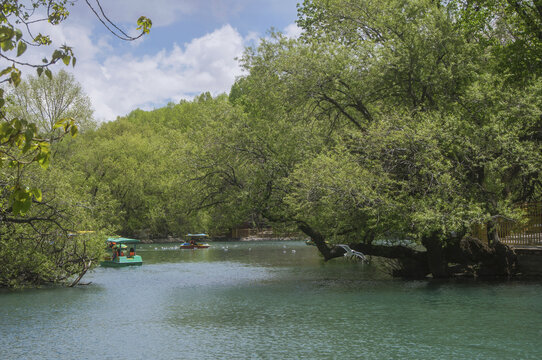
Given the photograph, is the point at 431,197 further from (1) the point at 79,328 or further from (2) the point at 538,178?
(1) the point at 79,328

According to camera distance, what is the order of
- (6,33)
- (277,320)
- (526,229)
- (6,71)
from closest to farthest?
(6,33) → (6,71) → (277,320) → (526,229)

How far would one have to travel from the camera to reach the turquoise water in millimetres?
13836

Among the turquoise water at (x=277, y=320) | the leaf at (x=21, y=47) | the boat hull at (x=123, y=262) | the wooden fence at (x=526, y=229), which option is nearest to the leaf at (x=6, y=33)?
the leaf at (x=21, y=47)

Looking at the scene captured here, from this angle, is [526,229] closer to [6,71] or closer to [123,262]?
[6,71]

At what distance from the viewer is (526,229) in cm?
2427

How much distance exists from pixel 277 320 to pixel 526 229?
43.3 ft

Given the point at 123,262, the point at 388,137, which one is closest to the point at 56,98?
the point at 123,262

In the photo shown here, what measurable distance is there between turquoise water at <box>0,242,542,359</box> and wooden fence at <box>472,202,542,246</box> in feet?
6.44

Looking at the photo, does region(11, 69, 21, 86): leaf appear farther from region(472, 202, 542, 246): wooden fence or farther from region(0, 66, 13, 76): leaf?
region(472, 202, 542, 246): wooden fence

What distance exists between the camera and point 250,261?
141 feet

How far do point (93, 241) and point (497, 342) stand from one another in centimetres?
1756

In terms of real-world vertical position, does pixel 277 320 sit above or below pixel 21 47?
below

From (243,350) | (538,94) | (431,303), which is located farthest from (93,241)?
(538,94)

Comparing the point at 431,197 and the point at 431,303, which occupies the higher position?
the point at 431,197
